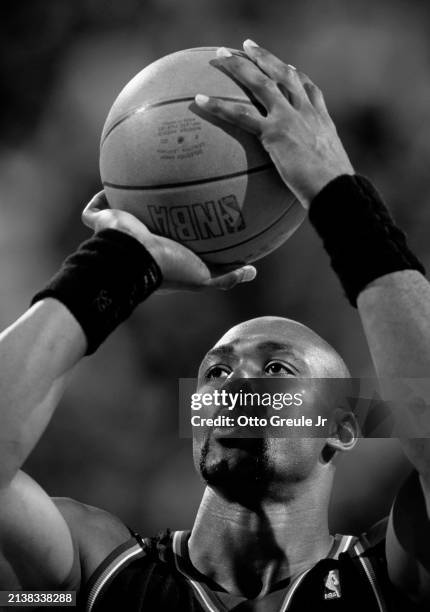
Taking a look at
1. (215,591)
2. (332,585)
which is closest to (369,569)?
(332,585)

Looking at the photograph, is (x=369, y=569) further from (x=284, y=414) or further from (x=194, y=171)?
(x=194, y=171)

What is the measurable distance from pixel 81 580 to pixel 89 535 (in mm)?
147

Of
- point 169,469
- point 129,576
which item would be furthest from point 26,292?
point 129,576

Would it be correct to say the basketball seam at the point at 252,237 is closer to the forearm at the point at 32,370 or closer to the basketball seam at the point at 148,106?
the basketball seam at the point at 148,106

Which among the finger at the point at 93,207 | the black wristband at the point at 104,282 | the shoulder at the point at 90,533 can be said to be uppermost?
the finger at the point at 93,207

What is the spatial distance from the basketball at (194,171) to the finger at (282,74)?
0.30 ft

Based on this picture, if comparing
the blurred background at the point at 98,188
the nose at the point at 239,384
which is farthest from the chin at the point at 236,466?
the blurred background at the point at 98,188

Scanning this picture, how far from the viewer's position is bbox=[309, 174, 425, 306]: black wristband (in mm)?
2270

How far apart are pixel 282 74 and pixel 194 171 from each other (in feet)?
1.14

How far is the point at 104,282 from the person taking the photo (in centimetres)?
230

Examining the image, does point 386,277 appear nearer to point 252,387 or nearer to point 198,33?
point 252,387

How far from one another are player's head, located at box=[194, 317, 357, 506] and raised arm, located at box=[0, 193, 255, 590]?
2.32 feet

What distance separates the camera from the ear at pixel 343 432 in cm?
347

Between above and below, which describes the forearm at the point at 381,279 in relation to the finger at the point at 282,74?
below
